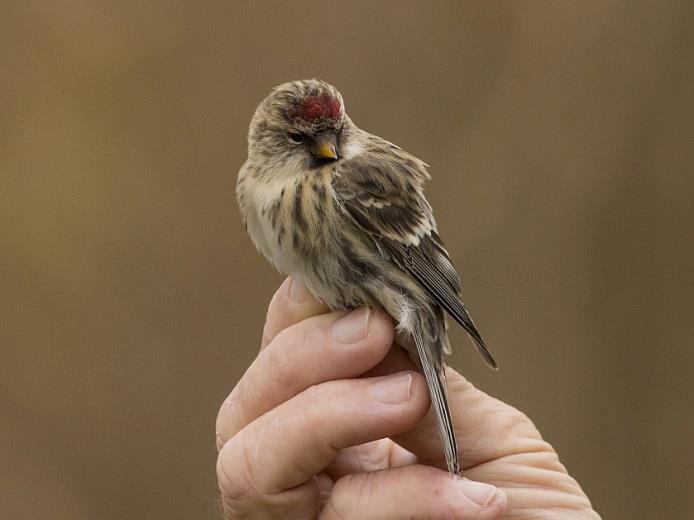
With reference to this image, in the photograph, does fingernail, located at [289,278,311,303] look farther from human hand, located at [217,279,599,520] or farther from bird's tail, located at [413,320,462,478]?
bird's tail, located at [413,320,462,478]

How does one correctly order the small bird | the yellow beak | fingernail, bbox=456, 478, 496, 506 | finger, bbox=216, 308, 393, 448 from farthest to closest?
the yellow beak, the small bird, finger, bbox=216, 308, 393, 448, fingernail, bbox=456, 478, 496, 506

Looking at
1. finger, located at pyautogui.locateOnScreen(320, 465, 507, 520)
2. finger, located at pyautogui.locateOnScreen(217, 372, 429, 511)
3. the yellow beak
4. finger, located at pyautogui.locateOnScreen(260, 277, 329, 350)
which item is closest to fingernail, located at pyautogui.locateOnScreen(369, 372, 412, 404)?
finger, located at pyautogui.locateOnScreen(217, 372, 429, 511)

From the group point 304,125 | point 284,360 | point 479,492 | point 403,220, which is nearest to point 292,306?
point 284,360

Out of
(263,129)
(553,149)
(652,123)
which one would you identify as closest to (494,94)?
(553,149)

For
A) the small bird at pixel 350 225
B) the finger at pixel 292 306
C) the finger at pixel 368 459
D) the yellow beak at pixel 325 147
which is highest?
the yellow beak at pixel 325 147

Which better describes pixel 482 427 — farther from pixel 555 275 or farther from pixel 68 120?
pixel 68 120

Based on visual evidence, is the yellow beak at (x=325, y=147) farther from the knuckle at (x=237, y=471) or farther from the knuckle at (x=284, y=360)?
the knuckle at (x=237, y=471)

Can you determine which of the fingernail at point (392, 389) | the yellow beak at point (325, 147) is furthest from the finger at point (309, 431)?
the yellow beak at point (325, 147)
